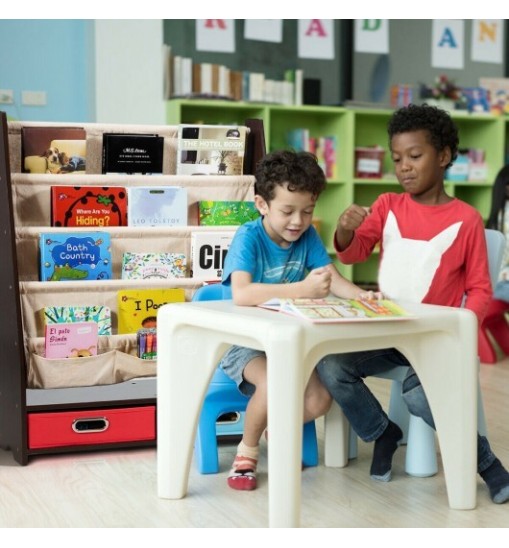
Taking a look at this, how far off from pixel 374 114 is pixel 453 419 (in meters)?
3.89

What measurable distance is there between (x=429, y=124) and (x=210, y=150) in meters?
0.68

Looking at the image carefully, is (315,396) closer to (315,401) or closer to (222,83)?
(315,401)

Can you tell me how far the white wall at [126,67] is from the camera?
15.8 feet

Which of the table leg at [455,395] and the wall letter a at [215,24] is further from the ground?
the wall letter a at [215,24]

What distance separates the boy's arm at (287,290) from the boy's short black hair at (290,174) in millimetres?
205

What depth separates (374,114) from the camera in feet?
18.2

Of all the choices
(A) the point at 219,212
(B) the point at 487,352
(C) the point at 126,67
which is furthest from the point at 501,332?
(C) the point at 126,67

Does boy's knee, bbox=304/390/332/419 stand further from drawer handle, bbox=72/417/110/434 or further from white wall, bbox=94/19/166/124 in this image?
white wall, bbox=94/19/166/124

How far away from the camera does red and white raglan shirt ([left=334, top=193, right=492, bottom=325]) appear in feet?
7.09

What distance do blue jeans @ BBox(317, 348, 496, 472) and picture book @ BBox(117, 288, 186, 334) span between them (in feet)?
1.96

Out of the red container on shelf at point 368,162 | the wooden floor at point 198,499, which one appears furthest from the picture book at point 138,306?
the red container on shelf at point 368,162

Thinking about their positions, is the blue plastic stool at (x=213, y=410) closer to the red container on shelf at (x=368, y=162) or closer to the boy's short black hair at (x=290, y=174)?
the boy's short black hair at (x=290, y=174)

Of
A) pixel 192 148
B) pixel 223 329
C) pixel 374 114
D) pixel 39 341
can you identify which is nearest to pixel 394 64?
pixel 374 114
